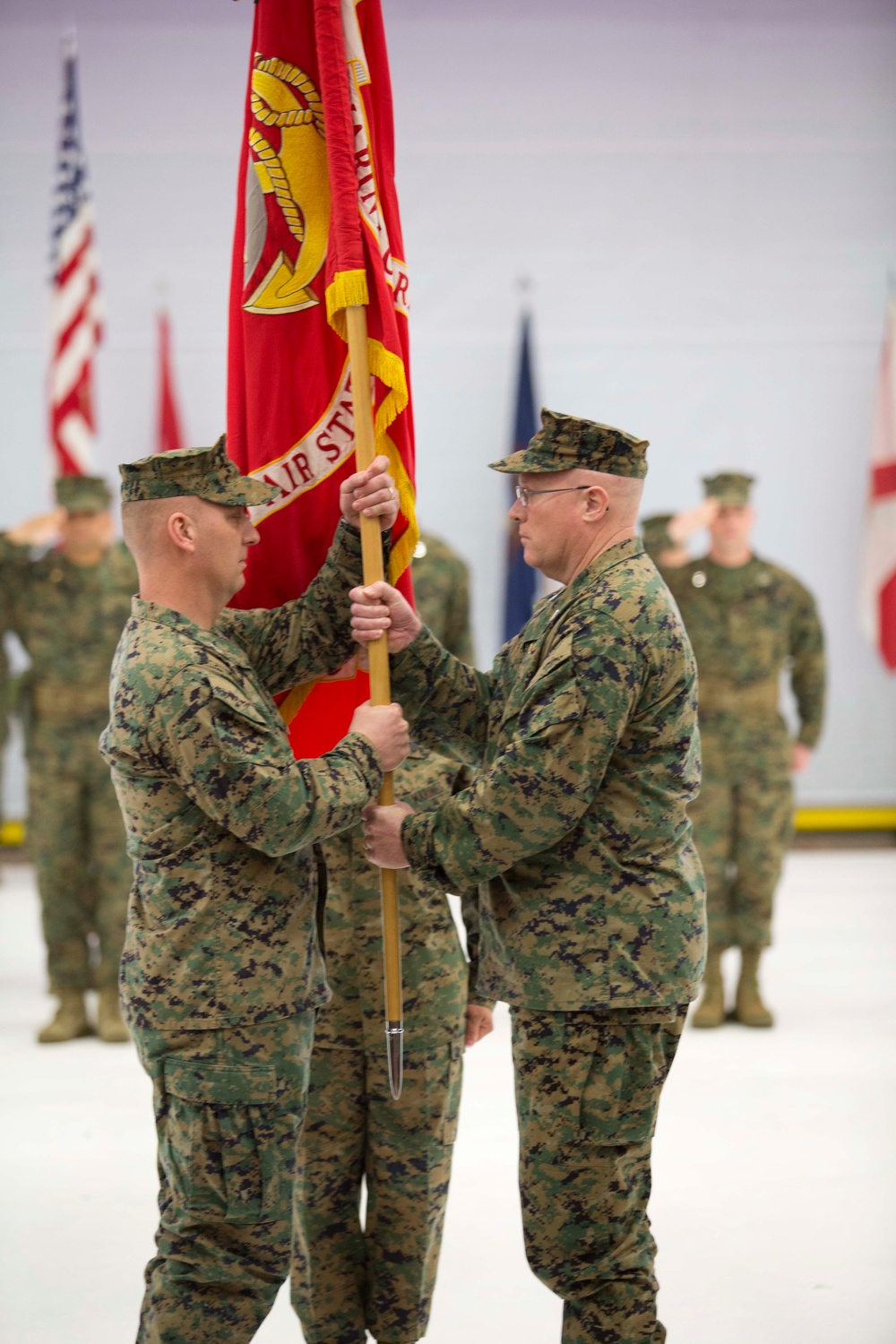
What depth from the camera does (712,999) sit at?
4.96m

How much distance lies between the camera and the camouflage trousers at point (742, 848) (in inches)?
193

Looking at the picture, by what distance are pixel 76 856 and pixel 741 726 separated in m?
2.41

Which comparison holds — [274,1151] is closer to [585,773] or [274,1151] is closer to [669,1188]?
[585,773]

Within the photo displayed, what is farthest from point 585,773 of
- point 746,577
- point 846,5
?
point 846,5

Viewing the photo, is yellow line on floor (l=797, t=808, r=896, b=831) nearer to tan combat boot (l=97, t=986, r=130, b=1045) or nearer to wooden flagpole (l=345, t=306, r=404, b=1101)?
tan combat boot (l=97, t=986, r=130, b=1045)

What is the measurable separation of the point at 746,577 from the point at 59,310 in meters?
3.60

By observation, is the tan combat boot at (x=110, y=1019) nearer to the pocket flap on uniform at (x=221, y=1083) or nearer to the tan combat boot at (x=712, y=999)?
the tan combat boot at (x=712, y=999)

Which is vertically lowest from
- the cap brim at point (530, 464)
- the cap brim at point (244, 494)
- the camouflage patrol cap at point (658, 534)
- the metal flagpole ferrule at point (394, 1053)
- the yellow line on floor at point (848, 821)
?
the yellow line on floor at point (848, 821)

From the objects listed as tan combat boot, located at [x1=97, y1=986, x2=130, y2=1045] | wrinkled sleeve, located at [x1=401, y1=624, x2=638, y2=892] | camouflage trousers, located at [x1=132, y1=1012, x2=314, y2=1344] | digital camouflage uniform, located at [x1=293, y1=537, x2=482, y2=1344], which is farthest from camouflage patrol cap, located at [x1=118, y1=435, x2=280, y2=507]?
tan combat boot, located at [x1=97, y1=986, x2=130, y2=1045]

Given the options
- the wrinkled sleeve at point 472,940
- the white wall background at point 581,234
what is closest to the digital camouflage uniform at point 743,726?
the wrinkled sleeve at point 472,940

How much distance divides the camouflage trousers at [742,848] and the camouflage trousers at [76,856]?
2.06 m

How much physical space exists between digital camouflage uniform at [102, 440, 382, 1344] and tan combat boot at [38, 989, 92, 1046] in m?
2.83

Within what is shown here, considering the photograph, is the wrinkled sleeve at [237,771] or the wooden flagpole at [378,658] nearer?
the wrinkled sleeve at [237,771]

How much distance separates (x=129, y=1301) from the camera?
9.73 feet
